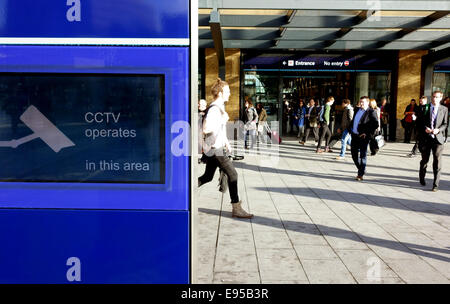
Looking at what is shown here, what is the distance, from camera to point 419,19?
11.7 m

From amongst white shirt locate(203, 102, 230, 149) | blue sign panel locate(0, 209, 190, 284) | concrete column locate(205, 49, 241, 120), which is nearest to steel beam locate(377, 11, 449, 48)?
concrete column locate(205, 49, 241, 120)

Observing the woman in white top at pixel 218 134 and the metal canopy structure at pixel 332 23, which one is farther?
the metal canopy structure at pixel 332 23

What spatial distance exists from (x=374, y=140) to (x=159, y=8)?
8.18 metres

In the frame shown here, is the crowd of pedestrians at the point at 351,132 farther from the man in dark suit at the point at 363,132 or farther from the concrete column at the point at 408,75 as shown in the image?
the concrete column at the point at 408,75

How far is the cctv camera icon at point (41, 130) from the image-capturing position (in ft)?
8.55

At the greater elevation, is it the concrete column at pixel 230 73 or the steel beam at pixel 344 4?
the steel beam at pixel 344 4

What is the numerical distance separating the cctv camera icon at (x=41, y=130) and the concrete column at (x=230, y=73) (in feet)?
47.4

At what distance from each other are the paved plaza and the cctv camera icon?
1.57 meters

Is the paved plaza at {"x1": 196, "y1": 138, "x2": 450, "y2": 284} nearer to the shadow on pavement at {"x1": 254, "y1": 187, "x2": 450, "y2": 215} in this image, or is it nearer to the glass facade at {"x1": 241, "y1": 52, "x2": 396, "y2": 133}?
the shadow on pavement at {"x1": 254, "y1": 187, "x2": 450, "y2": 215}

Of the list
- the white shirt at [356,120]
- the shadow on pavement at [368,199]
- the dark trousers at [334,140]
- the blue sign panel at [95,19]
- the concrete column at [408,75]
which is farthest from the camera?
the concrete column at [408,75]

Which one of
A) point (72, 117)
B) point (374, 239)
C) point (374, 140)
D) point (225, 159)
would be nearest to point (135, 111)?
point (72, 117)

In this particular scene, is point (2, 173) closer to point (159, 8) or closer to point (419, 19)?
point (159, 8)

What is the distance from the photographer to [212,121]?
5.41 meters

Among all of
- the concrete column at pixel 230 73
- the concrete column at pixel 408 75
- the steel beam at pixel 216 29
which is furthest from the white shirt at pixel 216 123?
Result: the concrete column at pixel 408 75
